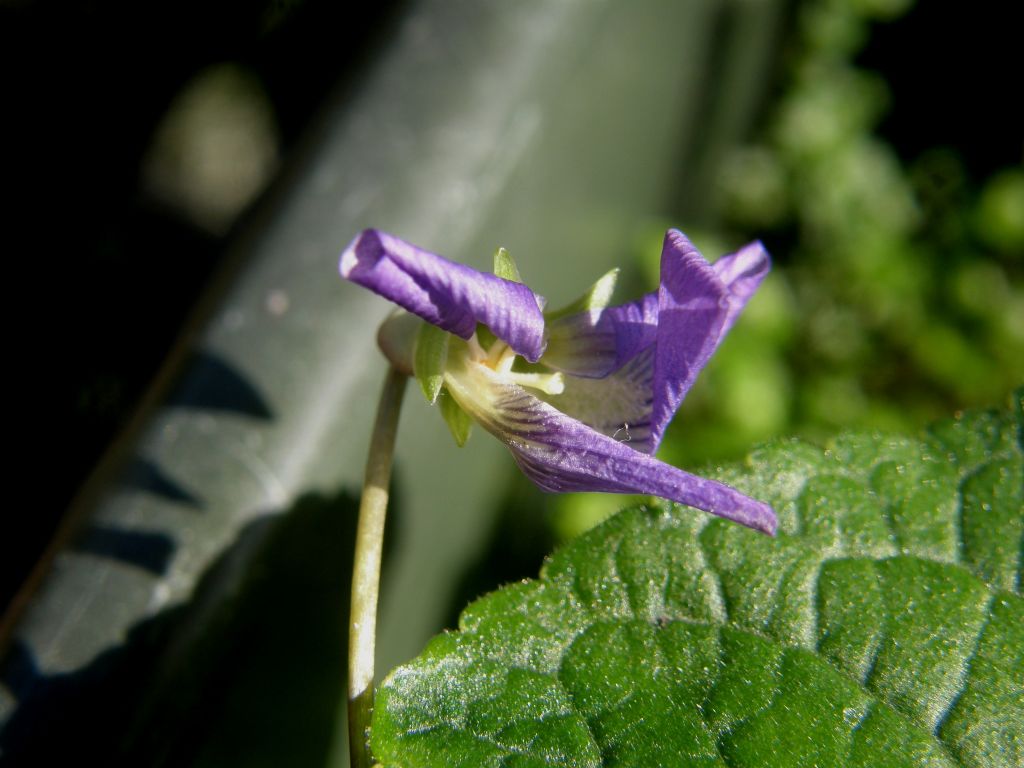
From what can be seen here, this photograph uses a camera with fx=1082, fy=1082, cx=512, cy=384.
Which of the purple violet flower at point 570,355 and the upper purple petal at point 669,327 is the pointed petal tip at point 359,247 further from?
the upper purple petal at point 669,327

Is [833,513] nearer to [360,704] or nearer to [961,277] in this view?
[360,704]

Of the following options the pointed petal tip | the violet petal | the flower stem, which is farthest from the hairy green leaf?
the pointed petal tip

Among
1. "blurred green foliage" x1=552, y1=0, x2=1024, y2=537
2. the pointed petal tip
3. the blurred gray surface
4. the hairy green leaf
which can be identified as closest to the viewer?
the pointed petal tip

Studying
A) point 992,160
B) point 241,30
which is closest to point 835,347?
point 992,160

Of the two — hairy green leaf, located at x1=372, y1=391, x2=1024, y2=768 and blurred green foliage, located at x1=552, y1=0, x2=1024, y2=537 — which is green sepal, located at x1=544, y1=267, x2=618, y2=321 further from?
blurred green foliage, located at x1=552, y1=0, x2=1024, y2=537

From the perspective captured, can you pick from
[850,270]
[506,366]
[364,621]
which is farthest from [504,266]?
[850,270]
